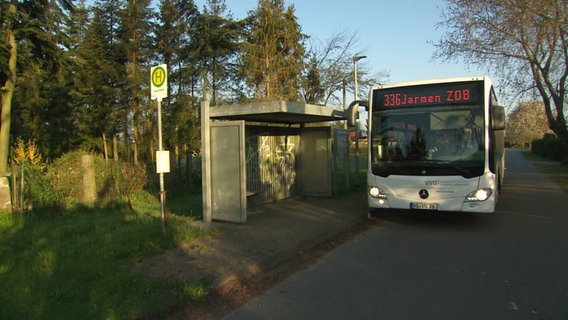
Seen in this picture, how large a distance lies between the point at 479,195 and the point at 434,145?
3.99 ft

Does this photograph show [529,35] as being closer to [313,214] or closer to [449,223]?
[449,223]

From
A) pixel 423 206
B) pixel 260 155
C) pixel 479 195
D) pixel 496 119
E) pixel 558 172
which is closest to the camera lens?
pixel 479 195

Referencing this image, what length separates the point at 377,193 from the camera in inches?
335

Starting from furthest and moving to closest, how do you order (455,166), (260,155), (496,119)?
(260,155)
(496,119)
(455,166)

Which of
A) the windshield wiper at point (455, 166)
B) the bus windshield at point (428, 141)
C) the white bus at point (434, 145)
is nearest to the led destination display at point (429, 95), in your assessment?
the white bus at point (434, 145)

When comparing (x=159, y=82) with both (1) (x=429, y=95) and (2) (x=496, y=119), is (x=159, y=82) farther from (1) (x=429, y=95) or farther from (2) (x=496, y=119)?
(2) (x=496, y=119)

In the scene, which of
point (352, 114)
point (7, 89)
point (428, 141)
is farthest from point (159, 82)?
point (7, 89)

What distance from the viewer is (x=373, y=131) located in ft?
28.3

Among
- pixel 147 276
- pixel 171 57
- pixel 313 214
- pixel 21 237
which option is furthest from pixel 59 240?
pixel 171 57

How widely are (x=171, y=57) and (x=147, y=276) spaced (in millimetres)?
23036

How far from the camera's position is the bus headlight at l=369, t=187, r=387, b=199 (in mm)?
8428

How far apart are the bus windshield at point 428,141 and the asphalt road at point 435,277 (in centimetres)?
124

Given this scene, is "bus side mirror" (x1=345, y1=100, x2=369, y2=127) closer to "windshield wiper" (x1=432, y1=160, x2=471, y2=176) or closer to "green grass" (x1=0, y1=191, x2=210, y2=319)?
"windshield wiper" (x1=432, y1=160, x2=471, y2=176)

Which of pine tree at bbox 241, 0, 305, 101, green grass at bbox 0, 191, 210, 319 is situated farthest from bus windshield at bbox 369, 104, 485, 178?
pine tree at bbox 241, 0, 305, 101
